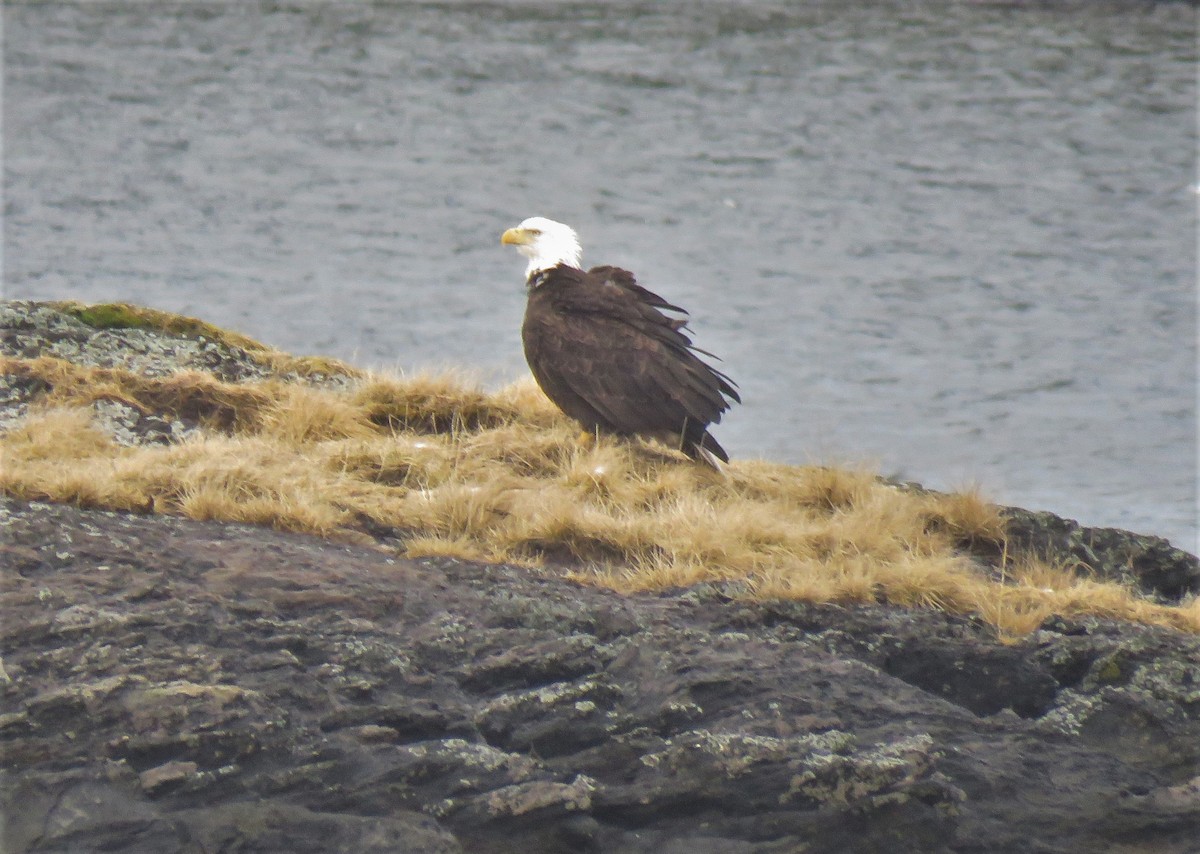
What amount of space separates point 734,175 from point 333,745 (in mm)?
30308

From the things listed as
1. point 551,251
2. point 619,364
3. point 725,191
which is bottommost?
point 725,191

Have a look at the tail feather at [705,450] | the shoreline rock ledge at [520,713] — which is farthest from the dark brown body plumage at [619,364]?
the shoreline rock ledge at [520,713]

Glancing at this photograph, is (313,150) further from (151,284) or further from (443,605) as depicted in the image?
(443,605)

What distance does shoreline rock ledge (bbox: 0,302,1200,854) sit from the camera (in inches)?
245

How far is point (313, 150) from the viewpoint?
3669 centimetres

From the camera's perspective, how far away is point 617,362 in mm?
10297

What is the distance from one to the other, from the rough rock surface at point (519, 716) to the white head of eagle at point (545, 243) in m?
4.11

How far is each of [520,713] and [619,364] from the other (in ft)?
12.7

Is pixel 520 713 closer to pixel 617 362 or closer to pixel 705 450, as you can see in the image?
pixel 705 450

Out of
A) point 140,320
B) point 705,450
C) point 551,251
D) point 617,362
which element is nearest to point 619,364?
point 617,362

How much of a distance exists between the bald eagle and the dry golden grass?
191mm

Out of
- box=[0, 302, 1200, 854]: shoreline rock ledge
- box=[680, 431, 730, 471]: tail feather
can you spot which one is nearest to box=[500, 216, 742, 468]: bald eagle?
box=[680, 431, 730, 471]: tail feather

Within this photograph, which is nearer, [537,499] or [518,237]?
[537,499]

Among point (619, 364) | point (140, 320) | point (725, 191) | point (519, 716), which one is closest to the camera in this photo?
point (519, 716)
